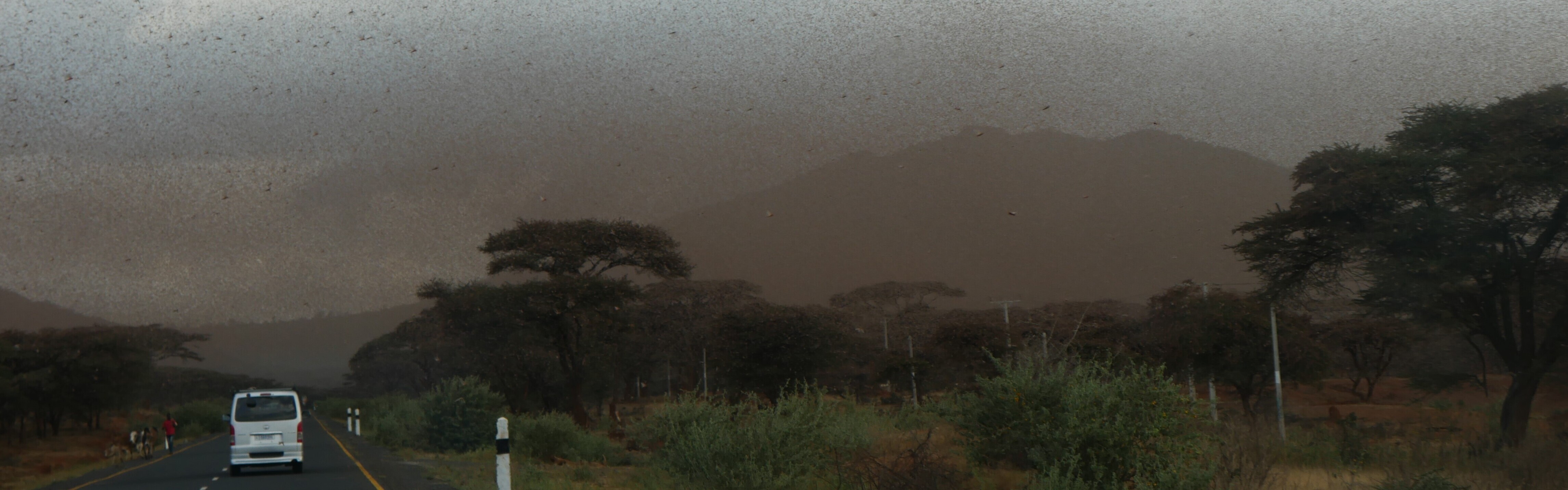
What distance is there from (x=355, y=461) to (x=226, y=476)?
432cm

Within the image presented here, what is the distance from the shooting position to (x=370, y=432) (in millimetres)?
51656

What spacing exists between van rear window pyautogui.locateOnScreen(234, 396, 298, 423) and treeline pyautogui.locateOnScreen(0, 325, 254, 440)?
37107mm

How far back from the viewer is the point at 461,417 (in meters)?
30.3

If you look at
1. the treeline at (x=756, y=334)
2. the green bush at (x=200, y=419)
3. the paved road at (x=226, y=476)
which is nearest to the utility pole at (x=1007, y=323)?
the treeline at (x=756, y=334)

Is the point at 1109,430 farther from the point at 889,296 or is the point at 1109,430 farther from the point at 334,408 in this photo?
the point at 334,408

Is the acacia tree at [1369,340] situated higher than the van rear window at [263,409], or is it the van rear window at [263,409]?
the van rear window at [263,409]

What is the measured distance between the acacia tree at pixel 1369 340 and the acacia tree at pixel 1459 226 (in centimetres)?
2528

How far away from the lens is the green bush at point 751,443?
11656mm

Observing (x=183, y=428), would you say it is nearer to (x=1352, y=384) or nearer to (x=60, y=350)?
(x=60, y=350)

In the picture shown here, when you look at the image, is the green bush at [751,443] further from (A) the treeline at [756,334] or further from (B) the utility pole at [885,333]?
(B) the utility pole at [885,333]

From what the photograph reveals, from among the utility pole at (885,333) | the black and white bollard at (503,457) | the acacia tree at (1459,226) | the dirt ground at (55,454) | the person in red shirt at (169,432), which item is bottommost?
the dirt ground at (55,454)

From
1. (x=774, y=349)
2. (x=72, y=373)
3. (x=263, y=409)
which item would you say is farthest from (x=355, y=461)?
(x=72, y=373)

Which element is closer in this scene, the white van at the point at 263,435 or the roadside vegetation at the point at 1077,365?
the roadside vegetation at the point at 1077,365

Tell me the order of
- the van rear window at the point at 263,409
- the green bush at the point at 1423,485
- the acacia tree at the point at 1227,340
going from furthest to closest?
the acacia tree at the point at 1227,340
the van rear window at the point at 263,409
the green bush at the point at 1423,485
